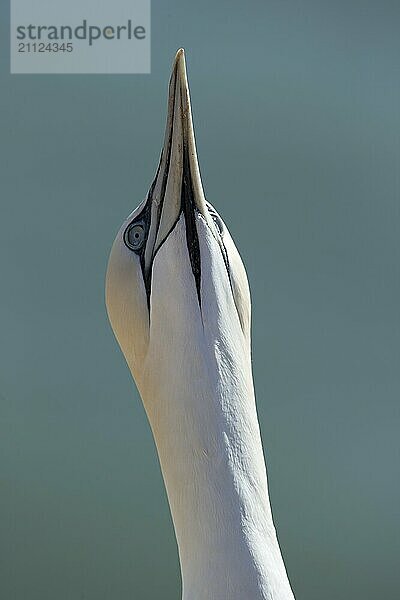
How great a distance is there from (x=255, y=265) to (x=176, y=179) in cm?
127

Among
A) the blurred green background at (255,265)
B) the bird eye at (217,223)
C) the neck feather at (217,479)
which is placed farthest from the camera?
the blurred green background at (255,265)

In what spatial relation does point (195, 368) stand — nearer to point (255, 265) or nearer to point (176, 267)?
point (176, 267)

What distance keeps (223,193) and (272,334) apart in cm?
31

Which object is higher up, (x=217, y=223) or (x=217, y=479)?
(x=217, y=223)

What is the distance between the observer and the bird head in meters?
0.97

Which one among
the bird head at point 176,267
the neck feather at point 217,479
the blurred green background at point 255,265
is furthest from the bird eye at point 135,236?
the blurred green background at point 255,265

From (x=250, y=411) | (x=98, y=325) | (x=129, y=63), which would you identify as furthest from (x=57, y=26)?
(x=250, y=411)

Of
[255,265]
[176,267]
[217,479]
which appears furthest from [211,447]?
[255,265]

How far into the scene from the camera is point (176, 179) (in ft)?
3.34

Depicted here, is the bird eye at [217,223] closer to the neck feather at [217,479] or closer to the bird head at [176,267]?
the bird head at [176,267]

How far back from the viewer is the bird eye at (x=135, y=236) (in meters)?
1.03

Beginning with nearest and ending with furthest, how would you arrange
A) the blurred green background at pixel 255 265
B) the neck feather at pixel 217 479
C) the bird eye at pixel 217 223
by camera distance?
the neck feather at pixel 217 479 → the bird eye at pixel 217 223 → the blurred green background at pixel 255 265

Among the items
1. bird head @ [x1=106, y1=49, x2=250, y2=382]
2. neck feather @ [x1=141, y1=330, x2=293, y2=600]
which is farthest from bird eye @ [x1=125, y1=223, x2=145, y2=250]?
neck feather @ [x1=141, y1=330, x2=293, y2=600]

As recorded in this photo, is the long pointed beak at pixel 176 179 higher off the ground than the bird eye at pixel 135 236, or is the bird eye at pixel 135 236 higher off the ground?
the long pointed beak at pixel 176 179
